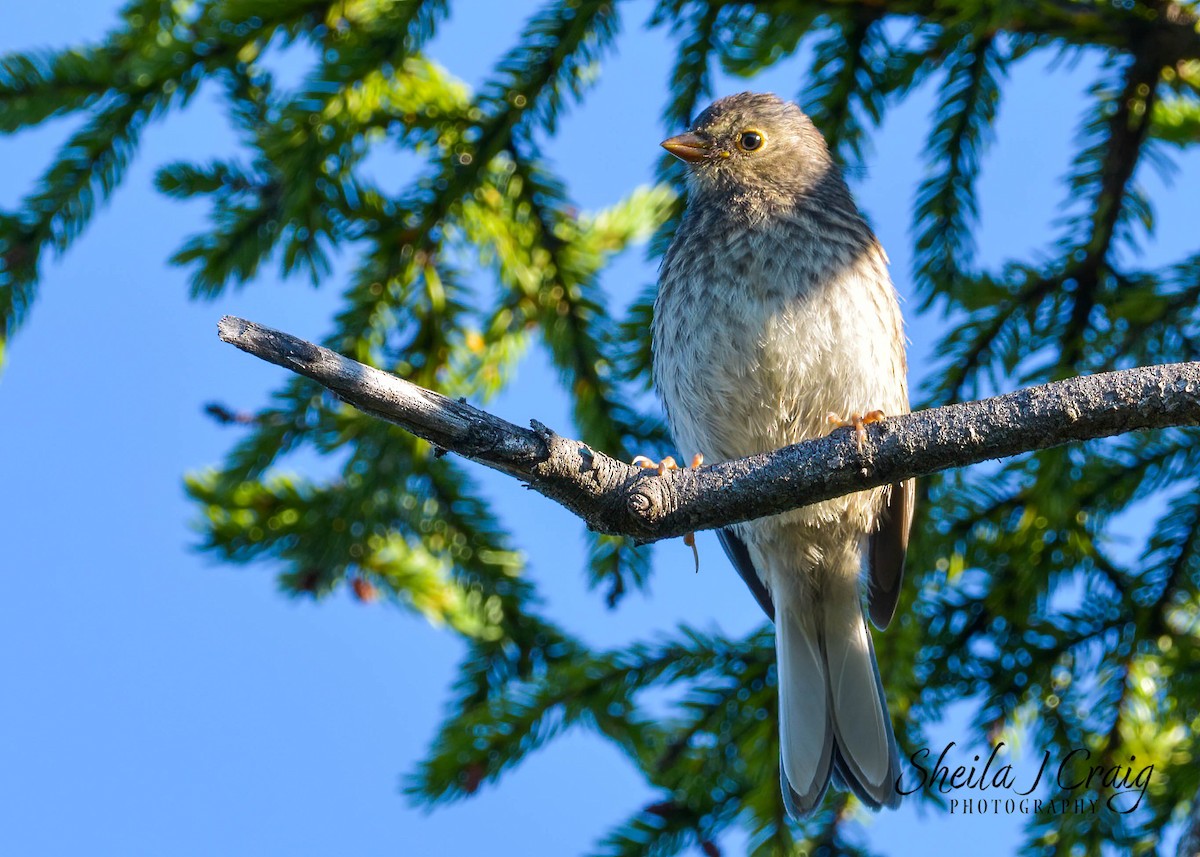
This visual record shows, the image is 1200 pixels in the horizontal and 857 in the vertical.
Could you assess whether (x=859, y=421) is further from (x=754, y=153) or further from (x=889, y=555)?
(x=754, y=153)

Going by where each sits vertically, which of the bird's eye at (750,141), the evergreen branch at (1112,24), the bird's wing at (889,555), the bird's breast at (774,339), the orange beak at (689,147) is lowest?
the bird's wing at (889,555)

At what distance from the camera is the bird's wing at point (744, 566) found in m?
4.12

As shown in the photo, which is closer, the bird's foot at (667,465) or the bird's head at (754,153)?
the bird's foot at (667,465)

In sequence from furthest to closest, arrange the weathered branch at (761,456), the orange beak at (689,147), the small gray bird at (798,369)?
the orange beak at (689,147)
the small gray bird at (798,369)
the weathered branch at (761,456)

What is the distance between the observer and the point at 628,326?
11.9ft

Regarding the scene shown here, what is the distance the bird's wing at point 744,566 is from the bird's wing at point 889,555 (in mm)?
395

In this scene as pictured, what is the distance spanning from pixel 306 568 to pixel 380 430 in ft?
1.71

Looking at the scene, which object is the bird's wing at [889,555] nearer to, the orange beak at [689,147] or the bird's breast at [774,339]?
the bird's breast at [774,339]

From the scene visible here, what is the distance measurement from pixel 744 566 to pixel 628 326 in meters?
1.04

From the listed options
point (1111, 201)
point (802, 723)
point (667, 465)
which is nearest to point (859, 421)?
point (667, 465)

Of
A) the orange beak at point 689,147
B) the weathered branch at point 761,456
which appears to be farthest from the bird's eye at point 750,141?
the weathered branch at point 761,456

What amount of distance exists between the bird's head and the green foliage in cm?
38

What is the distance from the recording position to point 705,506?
92.6 inches

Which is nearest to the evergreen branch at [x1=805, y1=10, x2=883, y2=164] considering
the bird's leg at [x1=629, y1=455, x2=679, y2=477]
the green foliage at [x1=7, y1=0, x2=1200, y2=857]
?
the green foliage at [x1=7, y1=0, x2=1200, y2=857]
